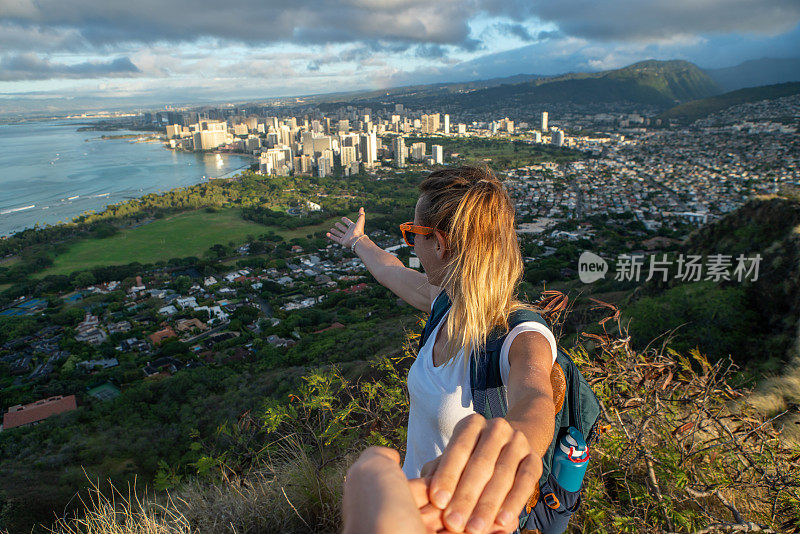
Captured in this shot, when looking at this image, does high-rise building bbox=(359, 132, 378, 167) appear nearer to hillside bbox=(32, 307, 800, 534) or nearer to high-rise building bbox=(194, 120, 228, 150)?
high-rise building bbox=(194, 120, 228, 150)

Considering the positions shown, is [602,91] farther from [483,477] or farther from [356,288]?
[483,477]

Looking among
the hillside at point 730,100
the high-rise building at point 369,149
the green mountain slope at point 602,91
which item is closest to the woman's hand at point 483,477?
the high-rise building at point 369,149

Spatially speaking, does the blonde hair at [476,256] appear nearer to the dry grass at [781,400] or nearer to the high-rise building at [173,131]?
the dry grass at [781,400]

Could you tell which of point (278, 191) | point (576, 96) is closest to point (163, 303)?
point (278, 191)

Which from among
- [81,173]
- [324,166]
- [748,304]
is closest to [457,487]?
[748,304]

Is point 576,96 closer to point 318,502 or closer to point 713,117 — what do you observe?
point 713,117

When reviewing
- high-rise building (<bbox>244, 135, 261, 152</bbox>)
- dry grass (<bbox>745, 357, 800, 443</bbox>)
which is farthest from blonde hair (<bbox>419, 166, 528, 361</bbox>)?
high-rise building (<bbox>244, 135, 261, 152</bbox>)
